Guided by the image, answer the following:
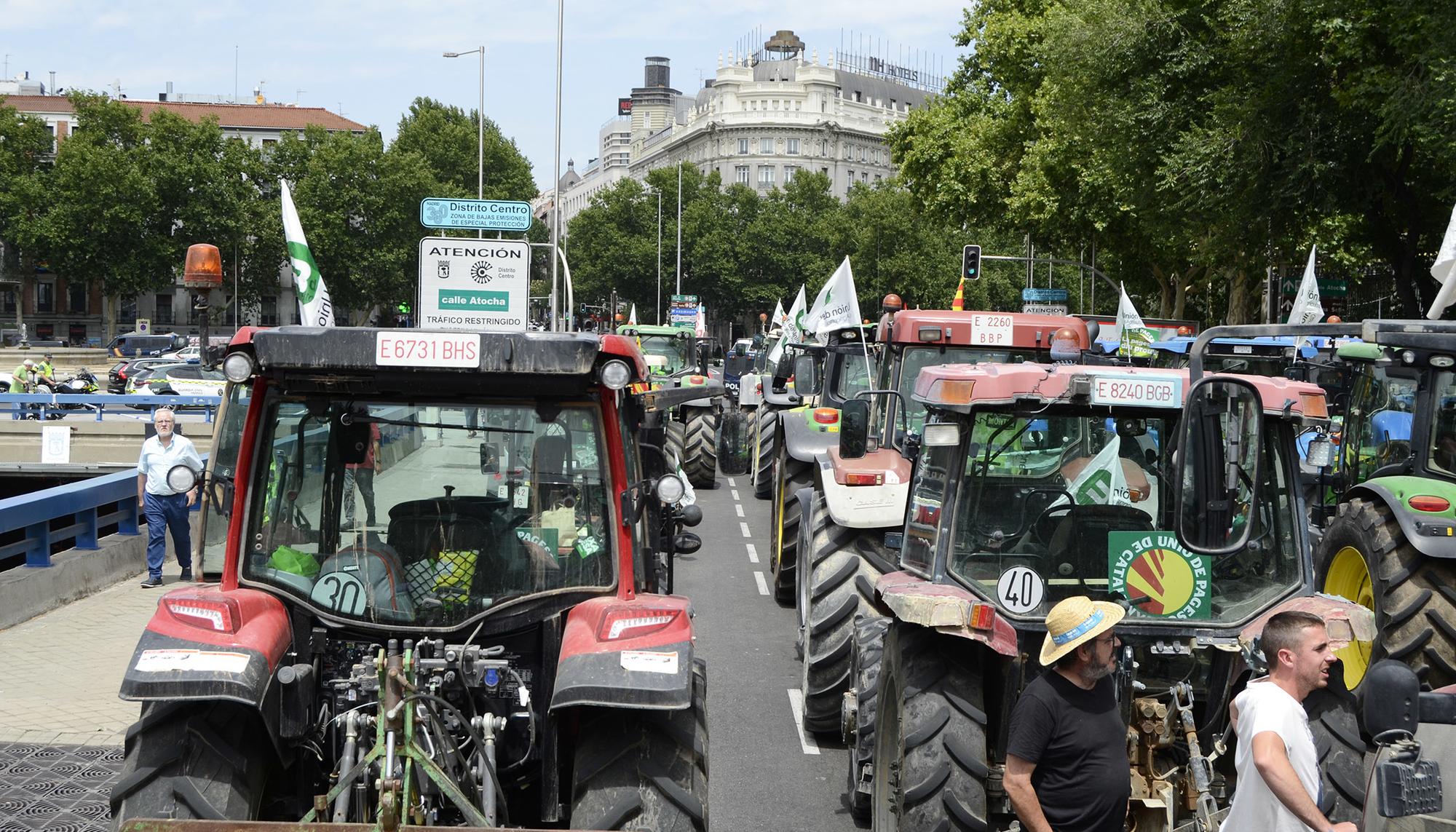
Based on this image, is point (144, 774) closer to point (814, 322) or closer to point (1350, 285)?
point (814, 322)

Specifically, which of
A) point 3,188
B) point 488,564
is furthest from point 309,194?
point 488,564

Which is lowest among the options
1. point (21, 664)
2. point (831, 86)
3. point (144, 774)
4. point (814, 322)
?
point (21, 664)

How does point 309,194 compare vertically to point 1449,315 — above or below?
above

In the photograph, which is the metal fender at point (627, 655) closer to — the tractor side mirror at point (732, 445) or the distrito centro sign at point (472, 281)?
the distrito centro sign at point (472, 281)

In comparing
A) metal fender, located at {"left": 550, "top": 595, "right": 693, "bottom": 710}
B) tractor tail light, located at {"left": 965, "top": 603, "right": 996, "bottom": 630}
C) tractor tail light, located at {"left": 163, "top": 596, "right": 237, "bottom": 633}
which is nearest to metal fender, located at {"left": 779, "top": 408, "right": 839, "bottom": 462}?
tractor tail light, located at {"left": 965, "top": 603, "right": 996, "bottom": 630}

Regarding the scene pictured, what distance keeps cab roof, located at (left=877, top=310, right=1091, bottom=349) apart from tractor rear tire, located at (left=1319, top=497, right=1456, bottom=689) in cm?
271

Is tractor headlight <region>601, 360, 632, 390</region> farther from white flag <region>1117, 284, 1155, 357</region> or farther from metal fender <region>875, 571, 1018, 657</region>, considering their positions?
white flag <region>1117, 284, 1155, 357</region>

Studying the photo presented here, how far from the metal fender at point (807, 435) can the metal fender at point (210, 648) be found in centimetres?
636

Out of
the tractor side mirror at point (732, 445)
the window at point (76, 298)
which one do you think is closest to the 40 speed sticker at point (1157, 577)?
the tractor side mirror at point (732, 445)

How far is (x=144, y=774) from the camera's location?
4.47 meters

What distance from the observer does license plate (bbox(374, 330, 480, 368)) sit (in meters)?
4.73

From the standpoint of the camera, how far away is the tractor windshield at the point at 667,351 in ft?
75.8

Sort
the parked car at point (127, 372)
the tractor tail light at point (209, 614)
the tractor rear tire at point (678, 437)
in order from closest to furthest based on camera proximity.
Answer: the tractor tail light at point (209, 614)
the tractor rear tire at point (678, 437)
the parked car at point (127, 372)

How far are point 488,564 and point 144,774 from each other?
4.20 ft
